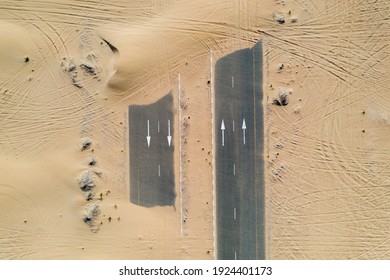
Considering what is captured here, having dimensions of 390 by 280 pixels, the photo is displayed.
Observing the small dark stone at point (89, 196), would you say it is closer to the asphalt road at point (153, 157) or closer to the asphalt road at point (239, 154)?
the asphalt road at point (153, 157)

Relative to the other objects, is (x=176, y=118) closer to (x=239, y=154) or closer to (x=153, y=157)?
(x=153, y=157)

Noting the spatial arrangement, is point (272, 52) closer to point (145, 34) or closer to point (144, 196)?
point (145, 34)

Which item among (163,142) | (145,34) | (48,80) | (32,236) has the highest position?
(145,34)

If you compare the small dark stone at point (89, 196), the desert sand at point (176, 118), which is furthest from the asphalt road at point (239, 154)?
the small dark stone at point (89, 196)

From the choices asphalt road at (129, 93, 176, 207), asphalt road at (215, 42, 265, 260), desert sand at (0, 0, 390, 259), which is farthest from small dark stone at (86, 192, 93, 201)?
asphalt road at (215, 42, 265, 260)

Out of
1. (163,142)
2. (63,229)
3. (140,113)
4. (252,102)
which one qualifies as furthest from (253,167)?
(63,229)

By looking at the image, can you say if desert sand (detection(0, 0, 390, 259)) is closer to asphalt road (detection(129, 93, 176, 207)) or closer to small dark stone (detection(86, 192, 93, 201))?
small dark stone (detection(86, 192, 93, 201))
